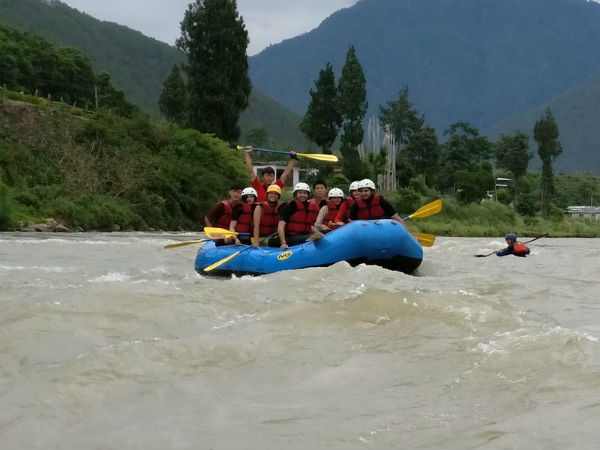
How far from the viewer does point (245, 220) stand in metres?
10.0

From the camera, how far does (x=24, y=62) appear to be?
41.4 m

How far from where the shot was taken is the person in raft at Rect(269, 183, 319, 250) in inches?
374

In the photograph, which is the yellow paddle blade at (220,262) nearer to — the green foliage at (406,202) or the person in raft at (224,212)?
the person in raft at (224,212)

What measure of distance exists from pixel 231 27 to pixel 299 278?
28.5 meters

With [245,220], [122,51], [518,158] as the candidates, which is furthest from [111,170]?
[122,51]

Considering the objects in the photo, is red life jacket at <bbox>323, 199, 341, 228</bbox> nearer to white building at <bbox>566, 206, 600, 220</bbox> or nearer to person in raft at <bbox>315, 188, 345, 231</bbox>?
person in raft at <bbox>315, 188, 345, 231</bbox>

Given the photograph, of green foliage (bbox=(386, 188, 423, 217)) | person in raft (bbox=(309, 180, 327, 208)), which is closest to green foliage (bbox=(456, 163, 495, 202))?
green foliage (bbox=(386, 188, 423, 217))

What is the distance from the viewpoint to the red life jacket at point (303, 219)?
9594mm

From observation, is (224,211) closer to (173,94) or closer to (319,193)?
(319,193)

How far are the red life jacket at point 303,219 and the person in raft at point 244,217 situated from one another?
58 cm

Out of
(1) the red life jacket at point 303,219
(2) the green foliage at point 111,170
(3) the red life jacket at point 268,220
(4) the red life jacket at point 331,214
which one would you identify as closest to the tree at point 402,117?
(2) the green foliage at point 111,170

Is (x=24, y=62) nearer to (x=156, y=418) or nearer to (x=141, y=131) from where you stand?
(x=141, y=131)

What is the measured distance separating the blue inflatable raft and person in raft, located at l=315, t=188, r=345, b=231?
2.08ft

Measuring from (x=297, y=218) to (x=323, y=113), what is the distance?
38.4m
